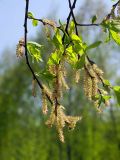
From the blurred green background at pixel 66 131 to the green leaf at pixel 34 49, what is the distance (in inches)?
690

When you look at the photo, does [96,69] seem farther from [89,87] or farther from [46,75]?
[46,75]

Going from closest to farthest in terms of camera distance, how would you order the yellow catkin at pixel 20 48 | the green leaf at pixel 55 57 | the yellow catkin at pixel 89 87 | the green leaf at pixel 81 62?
the green leaf at pixel 81 62 → the yellow catkin at pixel 89 87 → the green leaf at pixel 55 57 → the yellow catkin at pixel 20 48

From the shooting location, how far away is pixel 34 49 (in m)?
2.18

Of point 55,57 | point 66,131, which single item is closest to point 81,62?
point 55,57

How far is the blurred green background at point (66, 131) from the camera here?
21.2 metres

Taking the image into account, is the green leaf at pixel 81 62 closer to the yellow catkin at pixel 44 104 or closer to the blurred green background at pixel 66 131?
the yellow catkin at pixel 44 104

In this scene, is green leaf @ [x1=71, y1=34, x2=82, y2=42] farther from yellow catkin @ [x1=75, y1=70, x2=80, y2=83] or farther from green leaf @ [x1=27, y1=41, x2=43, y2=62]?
green leaf @ [x1=27, y1=41, x2=43, y2=62]

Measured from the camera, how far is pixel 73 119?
200 centimetres

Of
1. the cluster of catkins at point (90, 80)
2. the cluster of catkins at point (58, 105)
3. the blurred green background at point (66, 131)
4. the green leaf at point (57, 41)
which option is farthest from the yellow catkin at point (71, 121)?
the blurred green background at point (66, 131)

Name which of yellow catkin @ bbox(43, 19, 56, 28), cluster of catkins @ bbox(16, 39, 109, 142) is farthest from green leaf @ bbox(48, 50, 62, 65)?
yellow catkin @ bbox(43, 19, 56, 28)

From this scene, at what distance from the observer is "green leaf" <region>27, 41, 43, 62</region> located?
2.16 meters

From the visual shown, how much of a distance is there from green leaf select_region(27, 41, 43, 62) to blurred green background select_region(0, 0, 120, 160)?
17.5 m

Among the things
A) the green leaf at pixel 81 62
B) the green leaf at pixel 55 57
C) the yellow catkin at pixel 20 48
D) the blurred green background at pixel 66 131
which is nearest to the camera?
the green leaf at pixel 81 62

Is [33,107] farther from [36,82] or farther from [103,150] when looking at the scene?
[36,82]
